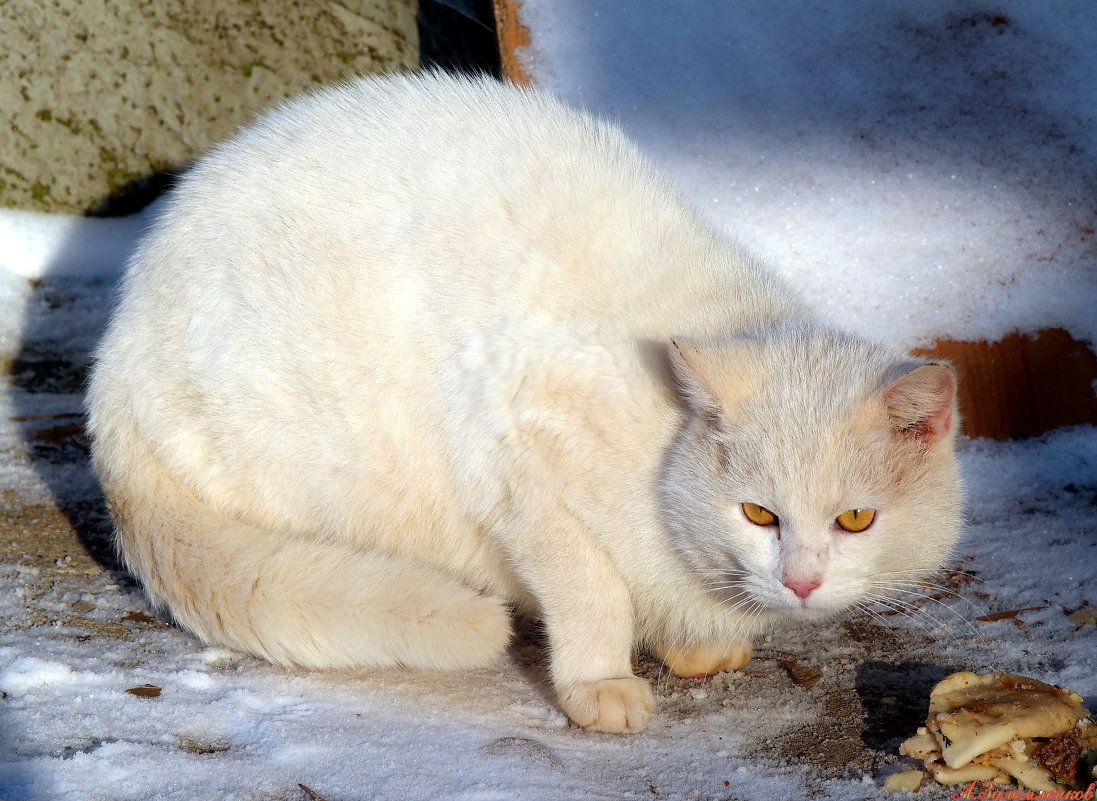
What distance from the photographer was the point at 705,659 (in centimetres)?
239

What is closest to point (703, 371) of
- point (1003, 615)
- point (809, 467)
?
point (809, 467)

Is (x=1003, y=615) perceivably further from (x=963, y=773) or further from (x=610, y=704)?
(x=610, y=704)

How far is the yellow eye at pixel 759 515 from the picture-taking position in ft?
6.61

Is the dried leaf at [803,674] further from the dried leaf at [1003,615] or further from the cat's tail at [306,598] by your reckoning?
the cat's tail at [306,598]

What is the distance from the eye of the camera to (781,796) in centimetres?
180

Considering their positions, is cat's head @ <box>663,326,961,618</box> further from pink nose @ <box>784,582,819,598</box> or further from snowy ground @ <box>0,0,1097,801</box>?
snowy ground @ <box>0,0,1097,801</box>

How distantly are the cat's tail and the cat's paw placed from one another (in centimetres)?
44

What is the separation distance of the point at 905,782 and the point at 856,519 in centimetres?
49

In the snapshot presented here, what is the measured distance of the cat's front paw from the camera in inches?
83.4

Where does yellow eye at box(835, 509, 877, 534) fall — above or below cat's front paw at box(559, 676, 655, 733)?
above

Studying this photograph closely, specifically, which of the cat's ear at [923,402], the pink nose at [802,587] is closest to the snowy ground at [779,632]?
the pink nose at [802,587]

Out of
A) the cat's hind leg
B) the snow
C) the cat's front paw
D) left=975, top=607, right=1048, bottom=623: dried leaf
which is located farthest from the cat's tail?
the snow

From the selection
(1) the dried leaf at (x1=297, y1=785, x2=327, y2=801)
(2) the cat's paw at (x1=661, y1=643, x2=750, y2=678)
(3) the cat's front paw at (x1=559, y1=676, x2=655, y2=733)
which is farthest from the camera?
(2) the cat's paw at (x1=661, y1=643, x2=750, y2=678)

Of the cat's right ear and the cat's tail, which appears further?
the cat's tail
